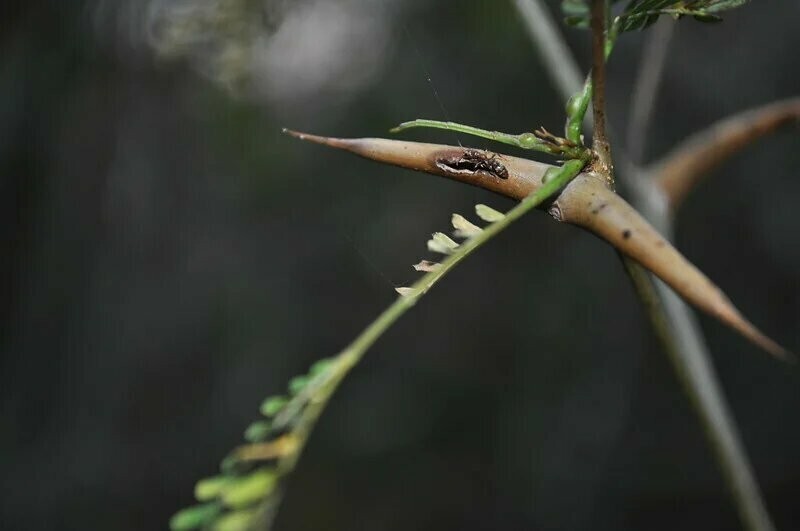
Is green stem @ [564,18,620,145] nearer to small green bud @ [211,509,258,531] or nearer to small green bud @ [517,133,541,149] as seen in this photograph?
small green bud @ [517,133,541,149]

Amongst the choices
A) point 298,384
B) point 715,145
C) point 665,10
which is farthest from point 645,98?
point 298,384

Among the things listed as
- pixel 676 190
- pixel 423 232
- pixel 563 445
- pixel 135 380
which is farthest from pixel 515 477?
pixel 676 190

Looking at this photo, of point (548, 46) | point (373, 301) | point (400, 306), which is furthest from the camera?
point (373, 301)

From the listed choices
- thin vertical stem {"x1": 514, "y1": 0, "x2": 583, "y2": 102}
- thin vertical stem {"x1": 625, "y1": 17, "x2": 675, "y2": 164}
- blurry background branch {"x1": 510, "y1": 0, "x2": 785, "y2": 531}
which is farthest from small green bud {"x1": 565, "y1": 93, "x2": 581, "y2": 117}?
thin vertical stem {"x1": 625, "y1": 17, "x2": 675, "y2": 164}

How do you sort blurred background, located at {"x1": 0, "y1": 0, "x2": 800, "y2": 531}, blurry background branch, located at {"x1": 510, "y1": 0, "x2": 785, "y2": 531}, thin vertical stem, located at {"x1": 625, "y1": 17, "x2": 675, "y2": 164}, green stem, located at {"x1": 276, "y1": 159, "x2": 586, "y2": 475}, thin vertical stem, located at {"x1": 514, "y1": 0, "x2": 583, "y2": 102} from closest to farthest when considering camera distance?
green stem, located at {"x1": 276, "y1": 159, "x2": 586, "y2": 475} → blurry background branch, located at {"x1": 510, "y1": 0, "x2": 785, "y2": 531} → thin vertical stem, located at {"x1": 514, "y1": 0, "x2": 583, "y2": 102} → thin vertical stem, located at {"x1": 625, "y1": 17, "x2": 675, "y2": 164} → blurred background, located at {"x1": 0, "y1": 0, "x2": 800, "y2": 531}

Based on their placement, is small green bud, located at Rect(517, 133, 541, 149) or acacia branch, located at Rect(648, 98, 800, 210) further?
acacia branch, located at Rect(648, 98, 800, 210)

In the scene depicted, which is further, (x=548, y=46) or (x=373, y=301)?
(x=373, y=301)

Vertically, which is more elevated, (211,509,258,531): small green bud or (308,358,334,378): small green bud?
(308,358,334,378): small green bud

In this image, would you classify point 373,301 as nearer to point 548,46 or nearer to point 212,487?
point 548,46
